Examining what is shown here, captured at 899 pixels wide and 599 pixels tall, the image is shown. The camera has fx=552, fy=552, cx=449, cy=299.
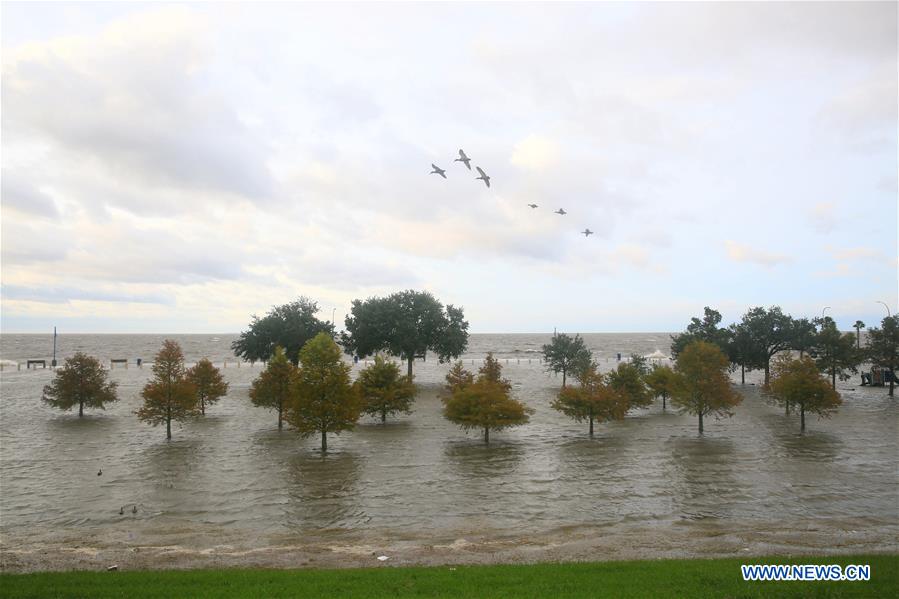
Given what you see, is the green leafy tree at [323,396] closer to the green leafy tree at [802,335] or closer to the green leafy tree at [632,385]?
the green leafy tree at [632,385]

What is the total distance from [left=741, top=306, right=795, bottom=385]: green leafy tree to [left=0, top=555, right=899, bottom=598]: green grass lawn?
5427 cm

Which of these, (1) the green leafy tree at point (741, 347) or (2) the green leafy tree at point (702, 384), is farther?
(1) the green leafy tree at point (741, 347)

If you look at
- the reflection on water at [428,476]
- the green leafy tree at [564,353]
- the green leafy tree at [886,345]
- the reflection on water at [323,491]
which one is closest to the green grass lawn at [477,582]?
the reflection on water at [428,476]

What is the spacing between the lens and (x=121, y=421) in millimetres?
40719

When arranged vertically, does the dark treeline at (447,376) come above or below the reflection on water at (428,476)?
above

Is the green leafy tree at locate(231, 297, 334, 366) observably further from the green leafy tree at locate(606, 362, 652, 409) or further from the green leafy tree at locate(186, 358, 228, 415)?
the green leafy tree at locate(606, 362, 652, 409)

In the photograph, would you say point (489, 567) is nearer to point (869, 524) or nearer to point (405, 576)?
point (405, 576)

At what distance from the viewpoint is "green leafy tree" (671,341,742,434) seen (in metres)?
36.4

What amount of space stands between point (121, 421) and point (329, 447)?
63.5ft

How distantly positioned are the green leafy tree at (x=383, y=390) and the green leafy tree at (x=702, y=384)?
1906 centimetres

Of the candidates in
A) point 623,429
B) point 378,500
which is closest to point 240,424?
point 378,500

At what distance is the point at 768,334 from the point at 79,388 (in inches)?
2692

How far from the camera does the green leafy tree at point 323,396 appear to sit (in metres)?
31.1

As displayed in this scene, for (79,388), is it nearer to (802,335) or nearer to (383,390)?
(383,390)
